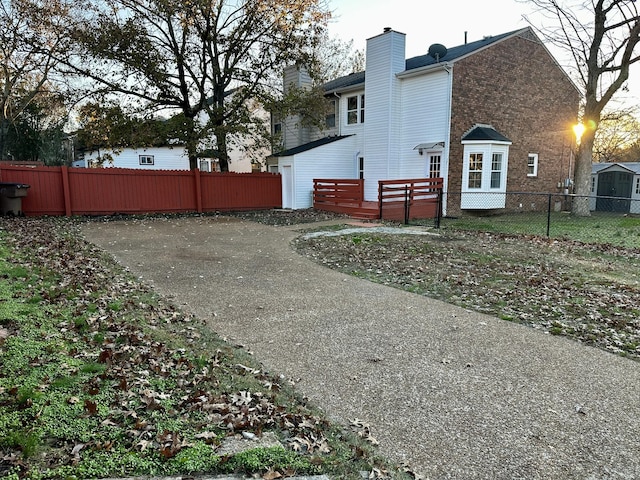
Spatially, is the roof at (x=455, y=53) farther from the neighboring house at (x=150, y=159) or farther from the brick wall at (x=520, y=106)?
the neighboring house at (x=150, y=159)

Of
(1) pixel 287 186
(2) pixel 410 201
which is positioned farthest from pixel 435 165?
(1) pixel 287 186

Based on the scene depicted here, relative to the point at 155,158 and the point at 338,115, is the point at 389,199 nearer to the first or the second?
the point at 338,115

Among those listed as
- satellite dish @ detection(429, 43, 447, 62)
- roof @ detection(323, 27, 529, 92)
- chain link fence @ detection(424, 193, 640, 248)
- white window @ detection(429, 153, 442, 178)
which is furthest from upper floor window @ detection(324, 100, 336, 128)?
chain link fence @ detection(424, 193, 640, 248)

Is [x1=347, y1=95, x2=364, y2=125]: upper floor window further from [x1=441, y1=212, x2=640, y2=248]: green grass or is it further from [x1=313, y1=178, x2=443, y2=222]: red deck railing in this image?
[x1=441, y1=212, x2=640, y2=248]: green grass

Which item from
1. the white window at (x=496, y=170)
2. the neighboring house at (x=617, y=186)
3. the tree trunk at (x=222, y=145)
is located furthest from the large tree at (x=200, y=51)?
the neighboring house at (x=617, y=186)

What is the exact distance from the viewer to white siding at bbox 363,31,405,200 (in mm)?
18219

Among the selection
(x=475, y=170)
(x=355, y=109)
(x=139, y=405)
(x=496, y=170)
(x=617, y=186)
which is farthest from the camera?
(x=617, y=186)

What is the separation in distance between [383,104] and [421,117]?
1.82 m

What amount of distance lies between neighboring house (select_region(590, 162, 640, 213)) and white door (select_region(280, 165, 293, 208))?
16.7 meters

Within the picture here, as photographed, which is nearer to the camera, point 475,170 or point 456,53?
point 475,170

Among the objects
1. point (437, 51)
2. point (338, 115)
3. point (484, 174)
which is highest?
point (437, 51)

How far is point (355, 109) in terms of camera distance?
21.1 metres

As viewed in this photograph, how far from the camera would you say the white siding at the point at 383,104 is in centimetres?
1822

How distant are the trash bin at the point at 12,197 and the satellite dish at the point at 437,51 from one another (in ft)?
53.2
